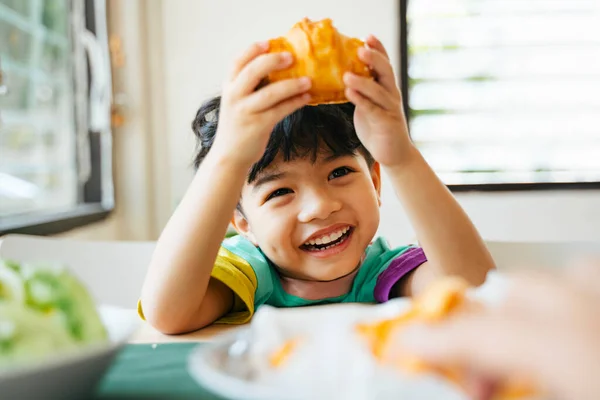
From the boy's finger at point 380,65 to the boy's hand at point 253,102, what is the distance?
0.28 feet

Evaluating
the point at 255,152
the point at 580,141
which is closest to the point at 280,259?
the point at 255,152

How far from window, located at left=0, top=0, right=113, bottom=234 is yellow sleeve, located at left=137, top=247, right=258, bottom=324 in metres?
0.94

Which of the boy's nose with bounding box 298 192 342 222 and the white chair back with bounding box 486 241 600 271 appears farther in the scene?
the white chair back with bounding box 486 241 600 271

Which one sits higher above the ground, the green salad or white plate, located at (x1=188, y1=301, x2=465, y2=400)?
the green salad

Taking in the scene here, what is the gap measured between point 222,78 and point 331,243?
6.72 ft

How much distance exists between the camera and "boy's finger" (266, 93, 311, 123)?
2.31 feet

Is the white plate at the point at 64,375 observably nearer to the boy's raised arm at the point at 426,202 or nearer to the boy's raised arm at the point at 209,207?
the boy's raised arm at the point at 209,207

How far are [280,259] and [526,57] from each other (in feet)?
7.59

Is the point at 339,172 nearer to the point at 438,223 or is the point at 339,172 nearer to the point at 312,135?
the point at 312,135

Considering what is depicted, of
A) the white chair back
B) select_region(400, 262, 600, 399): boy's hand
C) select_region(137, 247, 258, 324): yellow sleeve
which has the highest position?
select_region(400, 262, 600, 399): boy's hand

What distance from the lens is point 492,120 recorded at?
294 centimetres

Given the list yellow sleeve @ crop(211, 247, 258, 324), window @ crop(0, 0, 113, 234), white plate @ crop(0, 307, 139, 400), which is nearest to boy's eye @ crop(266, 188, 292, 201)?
yellow sleeve @ crop(211, 247, 258, 324)

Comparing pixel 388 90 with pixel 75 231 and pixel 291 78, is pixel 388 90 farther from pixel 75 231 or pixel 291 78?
pixel 75 231

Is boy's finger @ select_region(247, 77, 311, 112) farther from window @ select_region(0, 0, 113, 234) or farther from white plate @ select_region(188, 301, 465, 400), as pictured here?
window @ select_region(0, 0, 113, 234)
